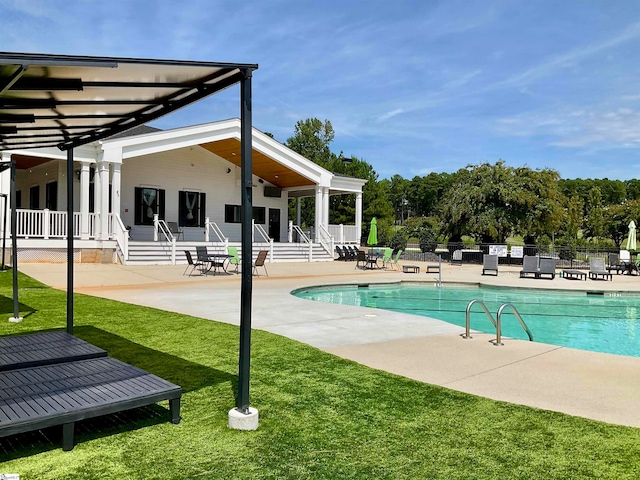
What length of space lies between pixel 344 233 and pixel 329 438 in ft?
85.9

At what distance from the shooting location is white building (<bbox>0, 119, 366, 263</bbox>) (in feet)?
67.1

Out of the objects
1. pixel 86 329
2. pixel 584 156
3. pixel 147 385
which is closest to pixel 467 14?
pixel 86 329

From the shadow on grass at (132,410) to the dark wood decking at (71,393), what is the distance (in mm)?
270

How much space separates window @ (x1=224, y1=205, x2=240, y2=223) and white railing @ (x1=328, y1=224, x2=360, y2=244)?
17.3ft

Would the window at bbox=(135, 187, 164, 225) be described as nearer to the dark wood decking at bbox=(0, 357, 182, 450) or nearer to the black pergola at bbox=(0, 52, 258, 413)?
the black pergola at bbox=(0, 52, 258, 413)

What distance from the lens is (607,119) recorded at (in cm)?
8162

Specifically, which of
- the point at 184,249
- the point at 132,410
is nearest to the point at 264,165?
the point at 184,249

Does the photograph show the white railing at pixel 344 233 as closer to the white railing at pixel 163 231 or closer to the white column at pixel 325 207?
the white column at pixel 325 207

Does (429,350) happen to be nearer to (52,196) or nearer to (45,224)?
(45,224)

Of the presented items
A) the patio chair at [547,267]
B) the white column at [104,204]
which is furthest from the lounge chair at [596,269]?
the white column at [104,204]

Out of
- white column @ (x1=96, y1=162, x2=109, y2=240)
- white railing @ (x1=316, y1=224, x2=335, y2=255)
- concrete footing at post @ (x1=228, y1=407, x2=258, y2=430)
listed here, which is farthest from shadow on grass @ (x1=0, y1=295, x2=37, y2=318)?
white railing @ (x1=316, y1=224, x2=335, y2=255)

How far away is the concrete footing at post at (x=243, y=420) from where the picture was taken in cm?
390

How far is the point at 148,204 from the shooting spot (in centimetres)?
2528

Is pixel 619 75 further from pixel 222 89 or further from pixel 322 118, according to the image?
pixel 222 89
